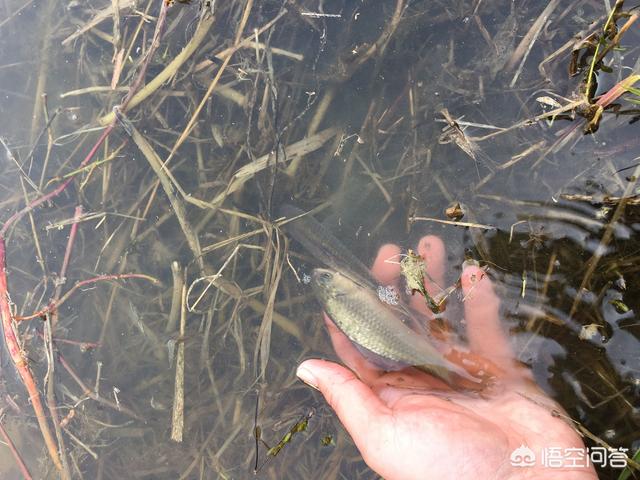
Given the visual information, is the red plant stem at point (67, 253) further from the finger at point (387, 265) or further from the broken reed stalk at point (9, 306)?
the finger at point (387, 265)

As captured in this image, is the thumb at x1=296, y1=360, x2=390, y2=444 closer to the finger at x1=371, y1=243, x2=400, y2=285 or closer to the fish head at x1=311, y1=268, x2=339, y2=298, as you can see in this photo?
the fish head at x1=311, y1=268, x2=339, y2=298

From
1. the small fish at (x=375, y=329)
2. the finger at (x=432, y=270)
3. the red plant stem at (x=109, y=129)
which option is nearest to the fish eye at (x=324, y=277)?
the small fish at (x=375, y=329)

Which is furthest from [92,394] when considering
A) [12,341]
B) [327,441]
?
[327,441]

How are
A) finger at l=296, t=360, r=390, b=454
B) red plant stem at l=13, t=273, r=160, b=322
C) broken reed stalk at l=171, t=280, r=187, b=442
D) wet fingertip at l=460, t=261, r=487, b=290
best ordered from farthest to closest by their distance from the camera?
red plant stem at l=13, t=273, r=160, b=322 < broken reed stalk at l=171, t=280, r=187, b=442 < wet fingertip at l=460, t=261, r=487, b=290 < finger at l=296, t=360, r=390, b=454

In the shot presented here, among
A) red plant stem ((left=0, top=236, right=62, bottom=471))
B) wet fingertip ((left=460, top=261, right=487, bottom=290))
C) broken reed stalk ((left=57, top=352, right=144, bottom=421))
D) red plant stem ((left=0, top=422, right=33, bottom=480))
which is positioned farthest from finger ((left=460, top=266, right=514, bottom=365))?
red plant stem ((left=0, top=422, right=33, bottom=480))

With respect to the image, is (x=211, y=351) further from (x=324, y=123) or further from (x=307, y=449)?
(x=324, y=123)
